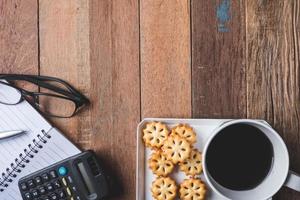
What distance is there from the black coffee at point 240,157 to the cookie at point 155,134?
3.3 inches

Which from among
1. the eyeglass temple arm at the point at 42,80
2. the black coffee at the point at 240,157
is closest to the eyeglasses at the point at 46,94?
the eyeglass temple arm at the point at 42,80

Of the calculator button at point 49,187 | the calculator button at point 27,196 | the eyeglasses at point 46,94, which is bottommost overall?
the calculator button at point 27,196

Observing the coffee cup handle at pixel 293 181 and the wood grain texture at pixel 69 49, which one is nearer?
the coffee cup handle at pixel 293 181

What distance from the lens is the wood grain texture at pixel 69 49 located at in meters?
0.63

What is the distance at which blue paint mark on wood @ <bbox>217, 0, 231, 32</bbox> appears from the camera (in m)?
0.60

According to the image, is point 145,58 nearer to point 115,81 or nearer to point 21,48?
point 115,81

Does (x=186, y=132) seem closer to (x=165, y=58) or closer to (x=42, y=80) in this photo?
(x=165, y=58)

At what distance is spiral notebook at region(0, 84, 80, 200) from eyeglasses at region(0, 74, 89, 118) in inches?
0.5

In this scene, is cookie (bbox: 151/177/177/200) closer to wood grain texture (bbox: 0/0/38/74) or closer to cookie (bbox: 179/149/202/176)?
cookie (bbox: 179/149/202/176)

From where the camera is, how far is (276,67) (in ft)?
1.96

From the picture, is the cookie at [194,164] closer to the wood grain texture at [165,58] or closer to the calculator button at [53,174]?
the wood grain texture at [165,58]

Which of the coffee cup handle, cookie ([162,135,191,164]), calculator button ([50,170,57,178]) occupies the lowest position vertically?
calculator button ([50,170,57,178])

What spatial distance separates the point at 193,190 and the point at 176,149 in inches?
2.5

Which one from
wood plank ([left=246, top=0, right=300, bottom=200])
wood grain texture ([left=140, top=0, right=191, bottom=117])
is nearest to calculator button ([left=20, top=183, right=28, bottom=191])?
wood grain texture ([left=140, top=0, right=191, bottom=117])
